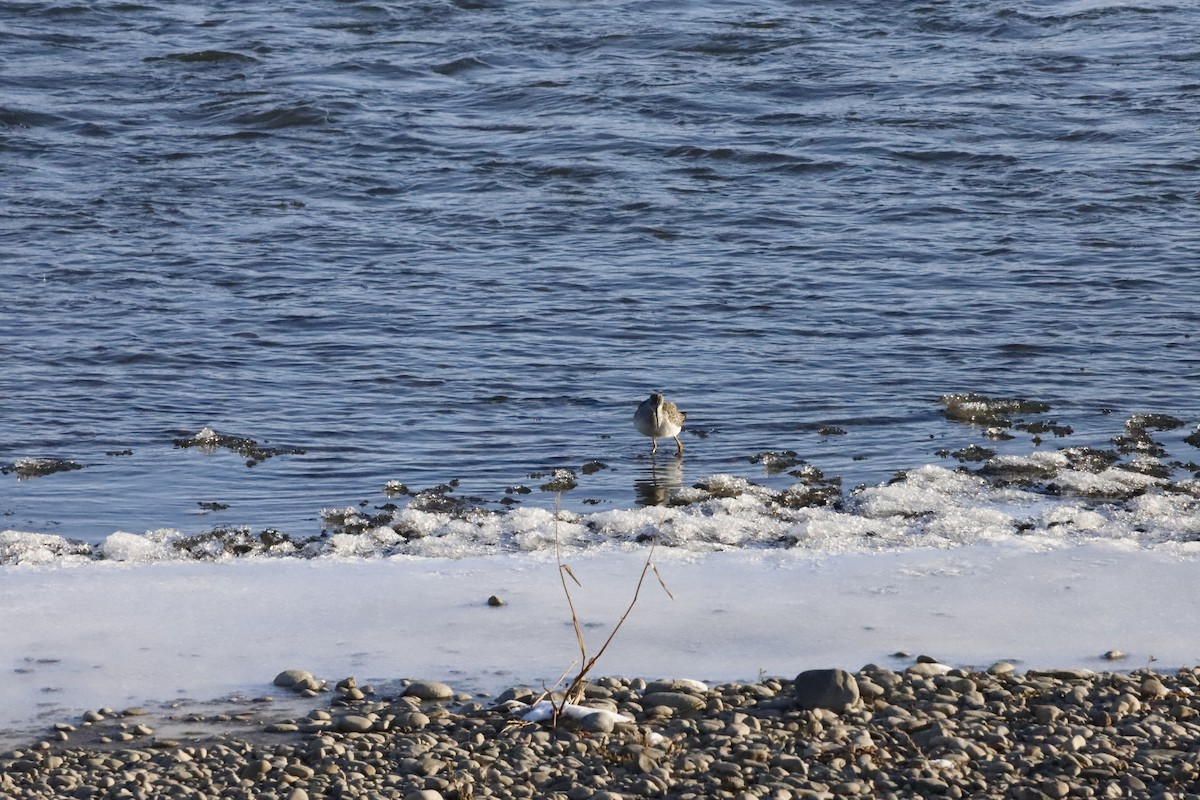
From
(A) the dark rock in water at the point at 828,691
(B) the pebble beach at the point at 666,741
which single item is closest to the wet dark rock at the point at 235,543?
(B) the pebble beach at the point at 666,741

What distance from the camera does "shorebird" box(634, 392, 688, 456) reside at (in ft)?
30.2

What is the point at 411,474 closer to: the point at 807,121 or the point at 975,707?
the point at 975,707

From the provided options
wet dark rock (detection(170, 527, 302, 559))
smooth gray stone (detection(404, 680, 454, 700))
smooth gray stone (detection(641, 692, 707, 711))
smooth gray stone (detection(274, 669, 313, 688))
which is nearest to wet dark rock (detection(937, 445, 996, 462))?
wet dark rock (detection(170, 527, 302, 559))

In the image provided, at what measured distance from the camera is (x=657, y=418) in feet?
30.2

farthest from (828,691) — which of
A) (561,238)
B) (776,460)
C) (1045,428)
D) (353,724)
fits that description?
(561,238)

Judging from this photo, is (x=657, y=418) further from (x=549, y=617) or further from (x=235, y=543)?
(x=549, y=617)

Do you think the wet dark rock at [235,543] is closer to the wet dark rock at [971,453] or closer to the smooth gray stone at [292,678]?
the smooth gray stone at [292,678]

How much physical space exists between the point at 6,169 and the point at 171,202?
2571 mm

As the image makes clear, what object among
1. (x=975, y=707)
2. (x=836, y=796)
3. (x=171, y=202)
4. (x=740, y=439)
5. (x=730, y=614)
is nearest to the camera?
(x=836, y=796)

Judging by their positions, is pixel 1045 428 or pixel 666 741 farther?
pixel 1045 428

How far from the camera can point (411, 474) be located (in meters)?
8.95

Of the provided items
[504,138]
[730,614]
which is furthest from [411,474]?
[504,138]

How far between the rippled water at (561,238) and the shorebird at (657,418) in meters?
0.19

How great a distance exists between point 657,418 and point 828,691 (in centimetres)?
400
